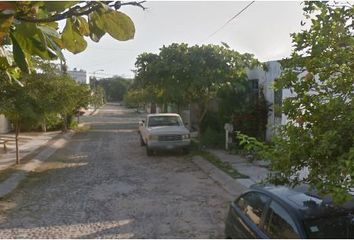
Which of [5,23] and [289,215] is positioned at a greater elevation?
[5,23]

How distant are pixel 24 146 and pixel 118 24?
62.4ft

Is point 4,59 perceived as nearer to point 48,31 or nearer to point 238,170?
point 48,31

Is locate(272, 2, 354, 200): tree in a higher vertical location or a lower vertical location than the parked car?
higher

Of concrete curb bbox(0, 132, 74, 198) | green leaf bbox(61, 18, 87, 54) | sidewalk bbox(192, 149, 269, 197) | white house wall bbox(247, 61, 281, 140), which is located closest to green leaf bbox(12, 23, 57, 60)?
green leaf bbox(61, 18, 87, 54)

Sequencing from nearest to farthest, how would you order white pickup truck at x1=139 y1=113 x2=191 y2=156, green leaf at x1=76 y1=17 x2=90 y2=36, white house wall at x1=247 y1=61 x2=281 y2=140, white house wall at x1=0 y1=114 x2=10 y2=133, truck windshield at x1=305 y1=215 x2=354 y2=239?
green leaf at x1=76 y1=17 x2=90 y2=36 → truck windshield at x1=305 y1=215 x2=354 y2=239 → white pickup truck at x1=139 y1=113 x2=191 y2=156 → white house wall at x1=247 y1=61 x2=281 y2=140 → white house wall at x1=0 y1=114 x2=10 y2=133

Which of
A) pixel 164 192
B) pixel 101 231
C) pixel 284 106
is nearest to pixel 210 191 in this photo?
pixel 164 192

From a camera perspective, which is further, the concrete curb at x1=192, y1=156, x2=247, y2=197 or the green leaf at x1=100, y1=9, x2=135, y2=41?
the concrete curb at x1=192, y1=156, x2=247, y2=197

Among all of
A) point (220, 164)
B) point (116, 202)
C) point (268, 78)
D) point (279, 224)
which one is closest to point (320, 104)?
point (279, 224)

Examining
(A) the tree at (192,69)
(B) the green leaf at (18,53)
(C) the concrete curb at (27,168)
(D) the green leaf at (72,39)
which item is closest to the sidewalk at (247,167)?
(A) the tree at (192,69)

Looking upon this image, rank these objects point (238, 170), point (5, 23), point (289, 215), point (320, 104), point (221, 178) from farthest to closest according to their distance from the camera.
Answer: point (238, 170) → point (221, 178) → point (289, 215) → point (320, 104) → point (5, 23)

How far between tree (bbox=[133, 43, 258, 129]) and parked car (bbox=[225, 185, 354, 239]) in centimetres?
1068

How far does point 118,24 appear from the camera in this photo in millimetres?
1174

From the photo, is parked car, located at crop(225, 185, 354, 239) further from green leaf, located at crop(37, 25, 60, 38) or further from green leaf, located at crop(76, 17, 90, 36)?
green leaf, located at crop(37, 25, 60, 38)

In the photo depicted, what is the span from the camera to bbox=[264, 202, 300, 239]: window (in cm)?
386
